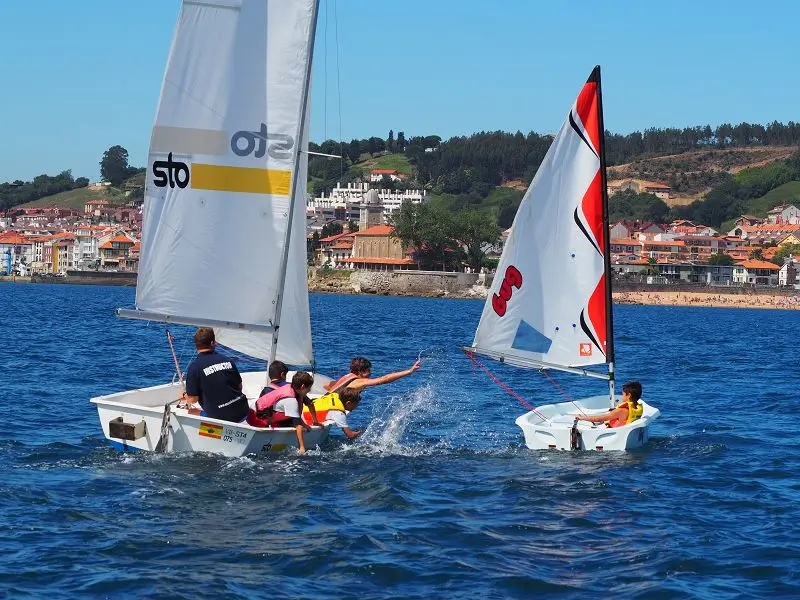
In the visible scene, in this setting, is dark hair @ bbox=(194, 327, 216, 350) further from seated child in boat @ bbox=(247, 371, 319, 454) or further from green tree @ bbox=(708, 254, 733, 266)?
green tree @ bbox=(708, 254, 733, 266)

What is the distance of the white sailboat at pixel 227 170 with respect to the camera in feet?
52.9

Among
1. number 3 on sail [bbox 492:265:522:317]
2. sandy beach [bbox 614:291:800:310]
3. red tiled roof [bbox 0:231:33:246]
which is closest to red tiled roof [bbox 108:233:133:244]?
red tiled roof [bbox 0:231:33:246]

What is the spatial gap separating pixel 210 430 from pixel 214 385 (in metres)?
0.57

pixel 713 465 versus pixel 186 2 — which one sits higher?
pixel 186 2

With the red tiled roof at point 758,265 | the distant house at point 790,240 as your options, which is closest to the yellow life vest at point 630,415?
the red tiled roof at point 758,265

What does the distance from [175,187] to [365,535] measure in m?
6.38

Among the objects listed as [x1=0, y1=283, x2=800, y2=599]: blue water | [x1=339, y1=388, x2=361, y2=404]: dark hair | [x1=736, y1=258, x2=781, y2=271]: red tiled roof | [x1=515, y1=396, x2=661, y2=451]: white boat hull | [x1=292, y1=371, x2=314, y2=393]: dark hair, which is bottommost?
[x1=0, y1=283, x2=800, y2=599]: blue water

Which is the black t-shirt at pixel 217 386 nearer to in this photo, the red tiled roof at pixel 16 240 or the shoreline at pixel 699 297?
the shoreline at pixel 699 297

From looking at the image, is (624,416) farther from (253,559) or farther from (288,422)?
(253,559)

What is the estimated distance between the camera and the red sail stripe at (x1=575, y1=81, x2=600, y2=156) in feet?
55.9

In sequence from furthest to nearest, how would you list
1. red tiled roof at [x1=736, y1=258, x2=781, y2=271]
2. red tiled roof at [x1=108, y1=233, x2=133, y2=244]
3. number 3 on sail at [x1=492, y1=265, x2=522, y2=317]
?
1. red tiled roof at [x1=108, y1=233, x2=133, y2=244]
2. red tiled roof at [x1=736, y1=258, x2=781, y2=271]
3. number 3 on sail at [x1=492, y1=265, x2=522, y2=317]

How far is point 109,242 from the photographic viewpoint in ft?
571

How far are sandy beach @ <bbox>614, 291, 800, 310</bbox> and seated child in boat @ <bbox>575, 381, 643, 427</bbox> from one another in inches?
4773

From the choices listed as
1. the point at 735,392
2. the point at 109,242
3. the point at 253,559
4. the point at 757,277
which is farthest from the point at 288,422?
the point at 109,242
